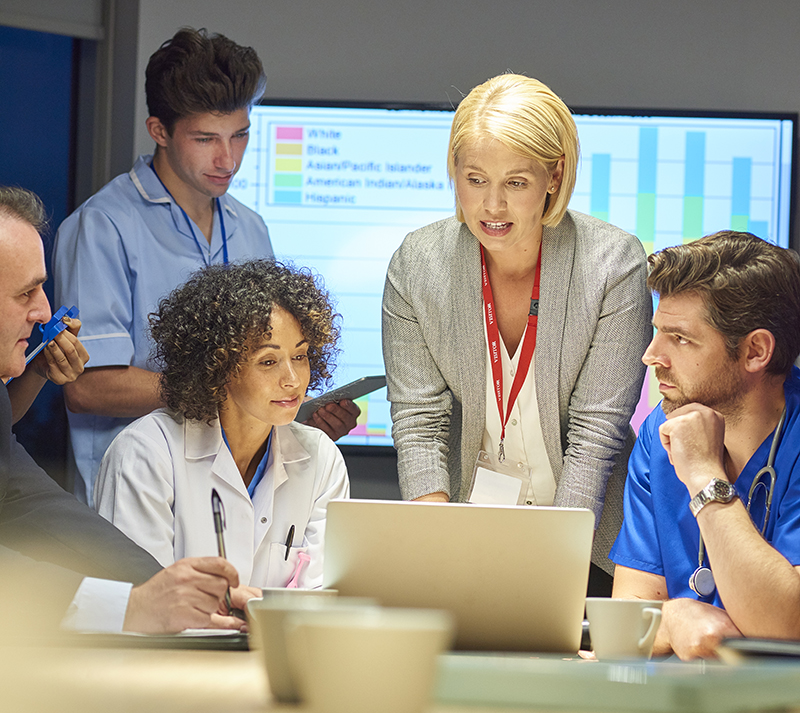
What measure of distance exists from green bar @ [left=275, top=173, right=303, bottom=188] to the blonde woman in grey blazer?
150cm

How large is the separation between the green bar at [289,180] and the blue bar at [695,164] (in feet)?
4.92

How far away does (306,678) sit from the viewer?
723 millimetres

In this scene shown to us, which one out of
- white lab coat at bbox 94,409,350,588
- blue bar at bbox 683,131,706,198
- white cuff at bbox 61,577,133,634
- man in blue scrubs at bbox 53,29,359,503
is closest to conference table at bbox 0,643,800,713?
white cuff at bbox 61,577,133,634

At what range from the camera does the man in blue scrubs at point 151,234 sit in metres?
2.50

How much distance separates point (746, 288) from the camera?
183cm

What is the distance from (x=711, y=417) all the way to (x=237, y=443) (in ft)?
3.28

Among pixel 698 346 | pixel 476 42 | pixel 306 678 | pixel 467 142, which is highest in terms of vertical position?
pixel 476 42

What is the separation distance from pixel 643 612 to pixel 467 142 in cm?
123

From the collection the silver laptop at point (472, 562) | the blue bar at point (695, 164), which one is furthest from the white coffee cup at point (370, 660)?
the blue bar at point (695, 164)

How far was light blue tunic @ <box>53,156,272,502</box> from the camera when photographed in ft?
8.23

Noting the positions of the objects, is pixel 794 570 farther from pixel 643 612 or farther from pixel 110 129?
pixel 110 129

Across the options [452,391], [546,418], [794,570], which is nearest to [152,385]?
[452,391]

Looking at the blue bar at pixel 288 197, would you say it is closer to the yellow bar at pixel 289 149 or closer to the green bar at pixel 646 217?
the yellow bar at pixel 289 149

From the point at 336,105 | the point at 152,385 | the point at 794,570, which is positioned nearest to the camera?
the point at 794,570
